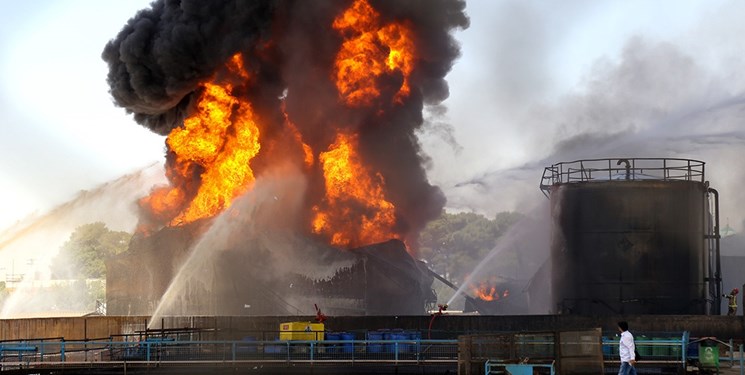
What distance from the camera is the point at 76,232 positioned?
440 ft

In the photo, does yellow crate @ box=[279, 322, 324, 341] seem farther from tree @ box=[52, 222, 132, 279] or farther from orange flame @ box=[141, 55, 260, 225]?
tree @ box=[52, 222, 132, 279]

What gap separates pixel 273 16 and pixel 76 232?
252 ft

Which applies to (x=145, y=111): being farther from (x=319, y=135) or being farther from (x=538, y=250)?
(x=538, y=250)

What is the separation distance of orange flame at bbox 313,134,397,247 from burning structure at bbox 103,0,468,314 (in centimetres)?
9

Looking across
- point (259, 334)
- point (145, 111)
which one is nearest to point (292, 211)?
point (145, 111)

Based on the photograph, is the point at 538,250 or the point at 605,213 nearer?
the point at 605,213

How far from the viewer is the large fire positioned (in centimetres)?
6644

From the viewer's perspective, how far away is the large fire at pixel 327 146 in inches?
2616

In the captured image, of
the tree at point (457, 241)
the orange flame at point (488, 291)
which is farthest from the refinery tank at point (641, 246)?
the tree at point (457, 241)

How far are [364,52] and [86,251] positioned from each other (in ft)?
253

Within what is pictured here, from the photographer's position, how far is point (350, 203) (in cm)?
6644

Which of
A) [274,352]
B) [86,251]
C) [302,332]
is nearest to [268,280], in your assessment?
[302,332]

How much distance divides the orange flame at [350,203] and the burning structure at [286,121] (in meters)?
0.09

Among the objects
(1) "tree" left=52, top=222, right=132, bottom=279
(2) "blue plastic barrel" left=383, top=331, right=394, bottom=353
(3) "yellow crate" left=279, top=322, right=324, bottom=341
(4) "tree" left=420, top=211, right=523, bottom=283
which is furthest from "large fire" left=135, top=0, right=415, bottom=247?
(1) "tree" left=52, top=222, right=132, bottom=279
